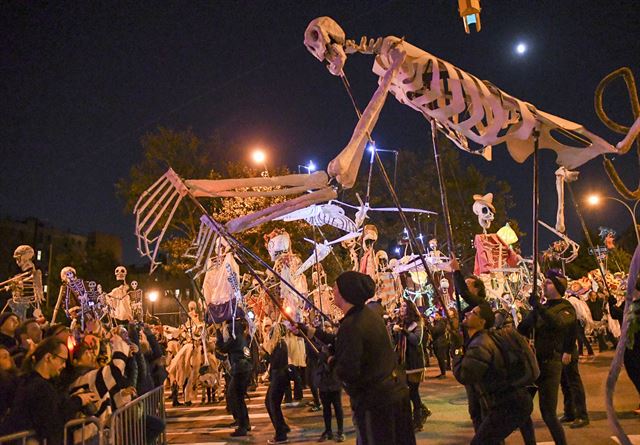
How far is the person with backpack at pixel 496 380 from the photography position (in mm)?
4824

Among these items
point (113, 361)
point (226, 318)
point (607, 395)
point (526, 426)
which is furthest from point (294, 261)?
point (607, 395)

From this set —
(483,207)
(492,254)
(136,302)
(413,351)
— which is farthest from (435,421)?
(136,302)

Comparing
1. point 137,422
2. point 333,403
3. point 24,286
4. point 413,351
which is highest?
point 24,286

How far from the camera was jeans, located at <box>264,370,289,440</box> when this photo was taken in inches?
332

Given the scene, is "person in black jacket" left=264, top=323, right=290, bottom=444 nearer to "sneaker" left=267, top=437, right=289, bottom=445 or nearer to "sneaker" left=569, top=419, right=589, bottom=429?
"sneaker" left=267, top=437, right=289, bottom=445

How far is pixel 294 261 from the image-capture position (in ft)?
44.4

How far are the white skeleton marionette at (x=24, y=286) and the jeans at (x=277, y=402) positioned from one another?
16.1 ft

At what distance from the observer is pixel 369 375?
14.4 feet

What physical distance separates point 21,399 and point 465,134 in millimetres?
4965

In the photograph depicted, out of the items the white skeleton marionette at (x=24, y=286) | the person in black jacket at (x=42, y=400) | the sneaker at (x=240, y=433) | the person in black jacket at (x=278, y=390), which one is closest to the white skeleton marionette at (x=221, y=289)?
the sneaker at (x=240, y=433)

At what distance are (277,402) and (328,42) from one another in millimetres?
5333

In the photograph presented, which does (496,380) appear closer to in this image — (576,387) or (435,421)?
(576,387)

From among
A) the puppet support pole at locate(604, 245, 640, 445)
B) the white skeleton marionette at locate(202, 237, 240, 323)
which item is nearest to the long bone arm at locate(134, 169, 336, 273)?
the puppet support pole at locate(604, 245, 640, 445)

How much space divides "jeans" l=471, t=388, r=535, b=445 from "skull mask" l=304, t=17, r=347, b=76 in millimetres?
3622
